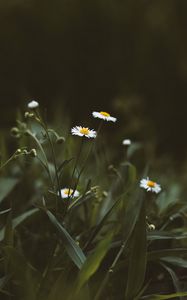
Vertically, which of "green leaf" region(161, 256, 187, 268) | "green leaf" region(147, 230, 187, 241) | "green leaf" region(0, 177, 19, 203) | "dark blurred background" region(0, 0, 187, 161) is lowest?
"green leaf" region(161, 256, 187, 268)

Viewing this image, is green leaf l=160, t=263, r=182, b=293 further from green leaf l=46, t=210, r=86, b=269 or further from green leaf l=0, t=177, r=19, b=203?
green leaf l=0, t=177, r=19, b=203

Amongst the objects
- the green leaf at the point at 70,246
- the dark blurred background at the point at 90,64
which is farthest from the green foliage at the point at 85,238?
the dark blurred background at the point at 90,64

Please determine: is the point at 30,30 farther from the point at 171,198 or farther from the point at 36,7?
the point at 171,198

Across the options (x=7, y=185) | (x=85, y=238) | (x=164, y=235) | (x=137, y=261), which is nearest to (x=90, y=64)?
(x=7, y=185)

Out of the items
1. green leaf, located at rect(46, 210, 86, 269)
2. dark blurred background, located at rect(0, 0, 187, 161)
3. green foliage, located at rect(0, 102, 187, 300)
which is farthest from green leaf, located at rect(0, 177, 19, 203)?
dark blurred background, located at rect(0, 0, 187, 161)

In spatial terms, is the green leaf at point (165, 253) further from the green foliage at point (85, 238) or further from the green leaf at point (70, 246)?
the green leaf at point (70, 246)
